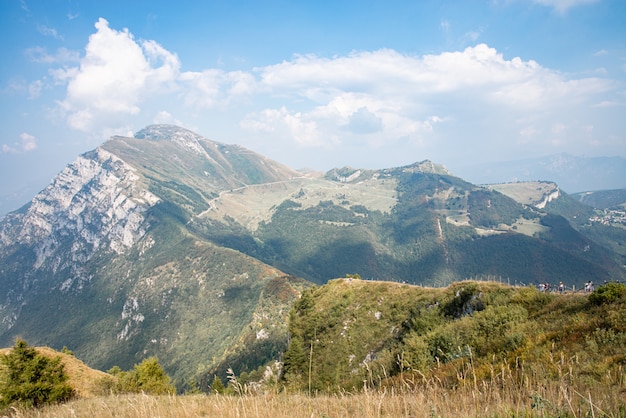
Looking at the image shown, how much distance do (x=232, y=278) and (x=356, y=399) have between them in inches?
7921

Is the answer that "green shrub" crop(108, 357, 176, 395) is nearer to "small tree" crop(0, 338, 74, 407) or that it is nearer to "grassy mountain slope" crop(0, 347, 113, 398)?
"grassy mountain slope" crop(0, 347, 113, 398)

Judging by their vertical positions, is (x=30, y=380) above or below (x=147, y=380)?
above

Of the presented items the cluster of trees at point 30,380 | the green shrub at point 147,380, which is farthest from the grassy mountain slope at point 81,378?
the cluster of trees at point 30,380

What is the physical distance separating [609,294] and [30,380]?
34870mm

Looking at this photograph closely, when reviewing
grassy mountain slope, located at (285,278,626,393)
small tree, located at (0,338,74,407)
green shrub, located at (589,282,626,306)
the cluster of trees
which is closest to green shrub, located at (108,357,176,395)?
the cluster of trees

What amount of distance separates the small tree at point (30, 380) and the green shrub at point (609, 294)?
1235 inches

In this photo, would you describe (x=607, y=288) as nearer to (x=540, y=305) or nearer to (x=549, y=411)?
(x=540, y=305)

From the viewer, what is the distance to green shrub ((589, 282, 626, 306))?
506 inches

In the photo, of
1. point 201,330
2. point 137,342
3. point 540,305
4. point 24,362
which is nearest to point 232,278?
point 201,330

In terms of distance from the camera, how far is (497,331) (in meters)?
15.2

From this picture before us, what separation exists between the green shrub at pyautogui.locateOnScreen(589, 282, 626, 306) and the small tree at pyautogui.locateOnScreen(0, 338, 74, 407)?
31376 mm

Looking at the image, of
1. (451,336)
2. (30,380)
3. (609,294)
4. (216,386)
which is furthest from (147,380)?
(609,294)

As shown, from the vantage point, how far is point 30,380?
22.0 metres

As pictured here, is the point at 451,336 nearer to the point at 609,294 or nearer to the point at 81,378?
the point at 609,294
